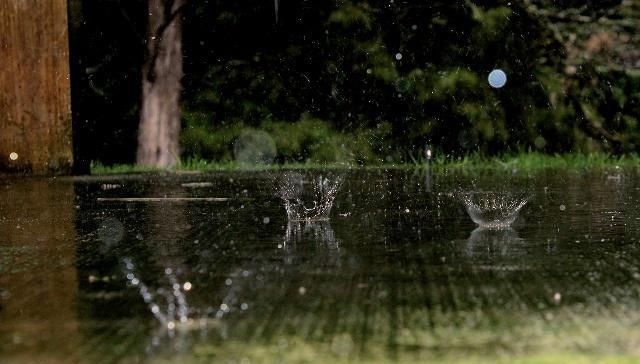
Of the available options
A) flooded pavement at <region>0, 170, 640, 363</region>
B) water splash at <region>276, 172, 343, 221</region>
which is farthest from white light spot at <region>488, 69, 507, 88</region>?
flooded pavement at <region>0, 170, 640, 363</region>

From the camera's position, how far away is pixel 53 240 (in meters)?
6.55

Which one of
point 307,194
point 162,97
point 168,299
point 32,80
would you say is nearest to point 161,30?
point 162,97

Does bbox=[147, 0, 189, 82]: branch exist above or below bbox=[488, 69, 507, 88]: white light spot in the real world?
above

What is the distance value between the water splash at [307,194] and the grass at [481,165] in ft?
6.40

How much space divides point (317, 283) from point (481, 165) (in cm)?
1049

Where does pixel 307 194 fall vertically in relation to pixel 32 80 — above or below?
below

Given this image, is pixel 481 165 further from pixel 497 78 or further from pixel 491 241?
pixel 491 241

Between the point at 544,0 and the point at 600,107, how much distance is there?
1.79 meters

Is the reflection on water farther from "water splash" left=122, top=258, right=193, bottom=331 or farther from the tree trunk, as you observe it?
the tree trunk

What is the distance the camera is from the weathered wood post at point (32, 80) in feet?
39.3

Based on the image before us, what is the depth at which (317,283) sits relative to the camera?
4734mm

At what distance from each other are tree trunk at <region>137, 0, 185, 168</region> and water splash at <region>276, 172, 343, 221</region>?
3.80 metres

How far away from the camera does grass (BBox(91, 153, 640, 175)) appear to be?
47.8ft

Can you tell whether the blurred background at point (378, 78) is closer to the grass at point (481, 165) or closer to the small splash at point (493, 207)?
the grass at point (481, 165)
